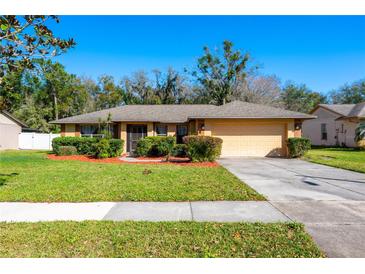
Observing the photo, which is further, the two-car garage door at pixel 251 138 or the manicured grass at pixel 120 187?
the two-car garage door at pixel 251 138

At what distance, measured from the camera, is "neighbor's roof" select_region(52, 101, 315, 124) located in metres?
15.2

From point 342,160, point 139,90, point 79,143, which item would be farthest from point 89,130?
point 139,90

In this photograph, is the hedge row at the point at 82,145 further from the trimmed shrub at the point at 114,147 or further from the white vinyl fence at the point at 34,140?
the white vinyl fence at the point at 34,140

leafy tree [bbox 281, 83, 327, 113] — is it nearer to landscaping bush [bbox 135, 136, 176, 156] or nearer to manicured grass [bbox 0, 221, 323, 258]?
landscaping bush [bbox 135, 136, 176, 156]

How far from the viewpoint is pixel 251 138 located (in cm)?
1554

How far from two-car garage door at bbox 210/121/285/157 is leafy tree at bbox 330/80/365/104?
41281 millimetres

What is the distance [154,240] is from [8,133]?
27236 millimetres

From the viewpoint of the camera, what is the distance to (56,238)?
3545 millimetres

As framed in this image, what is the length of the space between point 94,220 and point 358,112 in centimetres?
2637

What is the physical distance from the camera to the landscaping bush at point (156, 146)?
15.5m

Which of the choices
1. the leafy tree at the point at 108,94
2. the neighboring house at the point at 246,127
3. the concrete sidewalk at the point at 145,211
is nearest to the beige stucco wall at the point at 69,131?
the neighboring house at the point at 246,127

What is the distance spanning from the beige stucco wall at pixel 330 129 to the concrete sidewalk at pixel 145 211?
22940 mm

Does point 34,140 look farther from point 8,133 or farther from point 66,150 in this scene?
point 66,150
